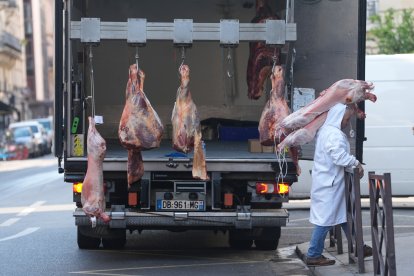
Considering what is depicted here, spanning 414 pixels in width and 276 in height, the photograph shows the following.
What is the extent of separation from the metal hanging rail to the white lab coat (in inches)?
41.7

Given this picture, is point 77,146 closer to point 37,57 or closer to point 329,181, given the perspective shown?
point 329,181

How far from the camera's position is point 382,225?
336 inches

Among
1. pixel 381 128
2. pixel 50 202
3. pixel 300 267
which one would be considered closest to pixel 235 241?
pixel 300 267

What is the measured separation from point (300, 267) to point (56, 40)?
3.61 metres

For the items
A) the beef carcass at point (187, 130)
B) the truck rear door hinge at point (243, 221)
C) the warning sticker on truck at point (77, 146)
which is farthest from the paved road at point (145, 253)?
the warning sticker on truck at point (77, 146)

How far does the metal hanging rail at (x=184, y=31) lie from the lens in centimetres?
1027

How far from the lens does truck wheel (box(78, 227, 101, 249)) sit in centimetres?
1205

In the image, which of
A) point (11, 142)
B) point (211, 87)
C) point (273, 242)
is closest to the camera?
point (273, 242)

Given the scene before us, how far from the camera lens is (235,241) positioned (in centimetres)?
1254

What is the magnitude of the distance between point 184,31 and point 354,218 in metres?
2.61

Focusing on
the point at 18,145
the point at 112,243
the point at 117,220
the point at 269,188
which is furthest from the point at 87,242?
the point at 18,145

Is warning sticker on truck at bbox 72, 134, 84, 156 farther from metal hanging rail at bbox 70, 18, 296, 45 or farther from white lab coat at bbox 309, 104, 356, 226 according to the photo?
white lab coat at bbox 309, 104, 356, 226

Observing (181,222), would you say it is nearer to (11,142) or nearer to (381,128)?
(381,128)

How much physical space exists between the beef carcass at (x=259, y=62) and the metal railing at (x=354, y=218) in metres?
2.75
